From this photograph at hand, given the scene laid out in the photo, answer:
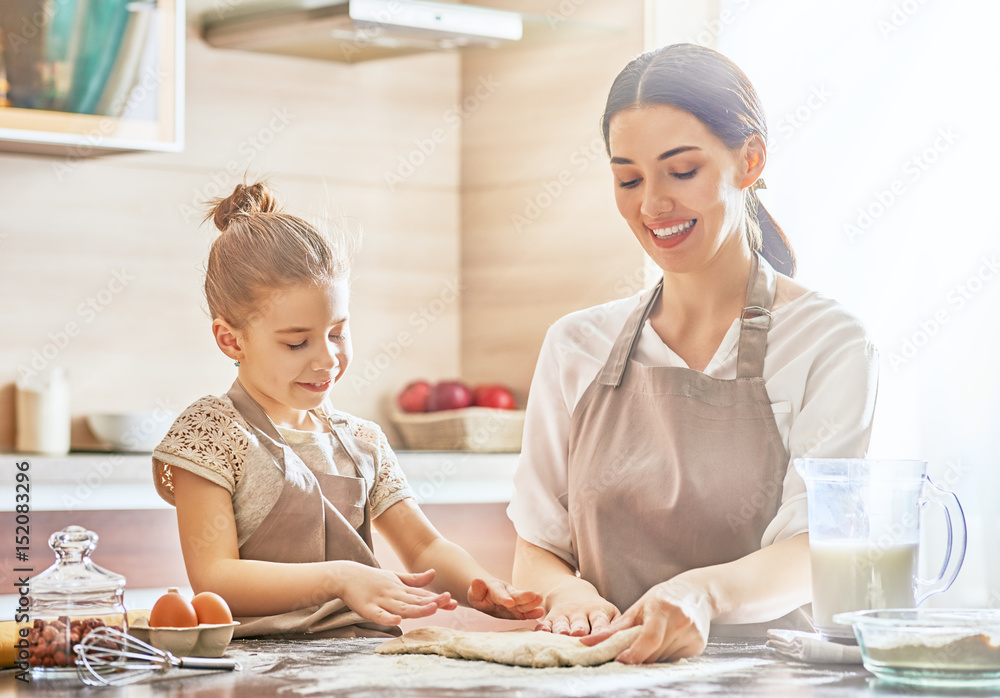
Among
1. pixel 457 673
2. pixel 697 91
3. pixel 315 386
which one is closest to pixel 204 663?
pixel 457 673

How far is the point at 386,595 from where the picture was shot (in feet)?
3.76

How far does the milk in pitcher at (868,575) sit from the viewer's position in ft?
3.23

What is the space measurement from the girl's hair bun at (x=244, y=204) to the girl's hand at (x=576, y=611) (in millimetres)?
600

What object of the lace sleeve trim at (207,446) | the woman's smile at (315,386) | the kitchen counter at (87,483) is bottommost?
the kitchen counter at (87,483)

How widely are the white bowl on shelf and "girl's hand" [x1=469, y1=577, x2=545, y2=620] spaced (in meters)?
1.79

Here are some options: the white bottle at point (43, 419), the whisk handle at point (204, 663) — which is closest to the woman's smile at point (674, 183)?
the whisk handle at point (204, 663)

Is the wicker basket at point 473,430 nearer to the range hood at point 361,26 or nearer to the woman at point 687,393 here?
the range hood at point 361,26

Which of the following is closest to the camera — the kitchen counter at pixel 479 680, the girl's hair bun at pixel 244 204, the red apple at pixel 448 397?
the kitchen counter at pixel 479 680

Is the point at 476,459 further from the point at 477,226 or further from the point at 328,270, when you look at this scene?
the point at 328,270

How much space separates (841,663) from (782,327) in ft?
1.56

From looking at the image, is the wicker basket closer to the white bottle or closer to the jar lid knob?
the white bottle

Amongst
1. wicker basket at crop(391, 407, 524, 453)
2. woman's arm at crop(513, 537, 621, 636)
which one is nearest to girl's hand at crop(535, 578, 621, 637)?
woman's arm at crop(513, 537, 621, 636)

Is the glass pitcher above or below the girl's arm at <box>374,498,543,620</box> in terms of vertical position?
above

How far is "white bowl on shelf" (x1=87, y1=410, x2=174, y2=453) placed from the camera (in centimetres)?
280
